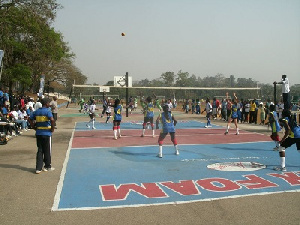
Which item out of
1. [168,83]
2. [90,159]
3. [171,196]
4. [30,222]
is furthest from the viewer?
[168,83]

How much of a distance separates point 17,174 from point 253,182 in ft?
20.8

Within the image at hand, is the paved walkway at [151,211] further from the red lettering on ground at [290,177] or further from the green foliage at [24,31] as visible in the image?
the green foliage at [24,31]

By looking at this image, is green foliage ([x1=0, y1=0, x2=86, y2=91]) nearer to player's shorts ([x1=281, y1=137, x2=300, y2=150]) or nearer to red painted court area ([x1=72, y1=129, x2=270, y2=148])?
red painted court area ([x1=72, y1=129, x2=270, y2=148])

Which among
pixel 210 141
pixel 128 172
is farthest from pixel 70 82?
pixel 128 172

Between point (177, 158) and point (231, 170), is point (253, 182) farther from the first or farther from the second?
point (177, 158)

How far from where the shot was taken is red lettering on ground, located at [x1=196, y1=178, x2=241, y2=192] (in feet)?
23.1

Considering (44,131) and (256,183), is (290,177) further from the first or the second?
(44,131)

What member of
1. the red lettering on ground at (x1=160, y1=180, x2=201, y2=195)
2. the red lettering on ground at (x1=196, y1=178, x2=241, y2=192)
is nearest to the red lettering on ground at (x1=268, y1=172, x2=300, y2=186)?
the red lettering on ground at (x1=196, y1=178, x2=241, y2=192)

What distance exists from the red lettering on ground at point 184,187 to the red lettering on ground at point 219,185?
0.78 feet

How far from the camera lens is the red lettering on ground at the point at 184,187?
6828mm

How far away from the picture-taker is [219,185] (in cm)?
737

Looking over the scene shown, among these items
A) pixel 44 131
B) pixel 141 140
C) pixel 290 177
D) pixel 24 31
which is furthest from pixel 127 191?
pixel 24 31

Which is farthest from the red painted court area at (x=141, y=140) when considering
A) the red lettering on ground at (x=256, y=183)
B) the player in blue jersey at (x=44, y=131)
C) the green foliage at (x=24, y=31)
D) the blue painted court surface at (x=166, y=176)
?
the green foliage at (x=24, y=31)

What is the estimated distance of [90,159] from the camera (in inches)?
410
